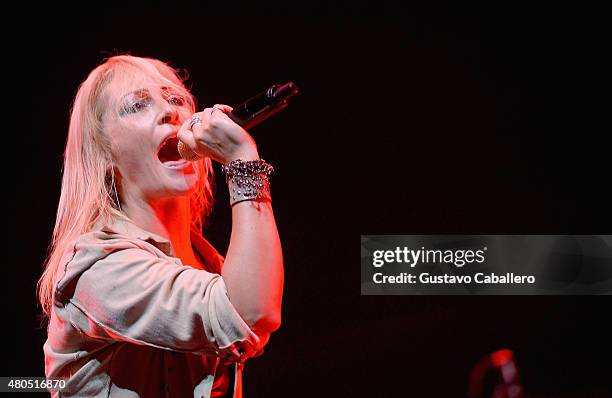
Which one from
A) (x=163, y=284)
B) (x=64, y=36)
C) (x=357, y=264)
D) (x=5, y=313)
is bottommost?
(x=163, y=284)

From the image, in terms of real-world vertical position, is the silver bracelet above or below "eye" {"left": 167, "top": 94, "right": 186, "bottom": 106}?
below

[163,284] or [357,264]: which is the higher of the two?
[357,264]

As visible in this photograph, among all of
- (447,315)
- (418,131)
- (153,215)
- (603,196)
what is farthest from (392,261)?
(153,215)

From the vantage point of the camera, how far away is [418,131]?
2135mm

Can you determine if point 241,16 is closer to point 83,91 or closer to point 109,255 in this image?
point 83,91

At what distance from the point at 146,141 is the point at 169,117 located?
0.06m

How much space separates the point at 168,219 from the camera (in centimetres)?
112

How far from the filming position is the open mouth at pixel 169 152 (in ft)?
3.59

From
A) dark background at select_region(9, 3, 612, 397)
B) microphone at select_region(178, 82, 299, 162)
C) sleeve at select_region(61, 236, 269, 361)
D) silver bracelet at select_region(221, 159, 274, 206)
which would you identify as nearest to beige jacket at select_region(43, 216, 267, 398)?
sleeve at select_region(61, 236, 269, 361)

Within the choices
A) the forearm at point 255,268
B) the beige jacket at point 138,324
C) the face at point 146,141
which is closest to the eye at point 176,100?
the face at point 146,141

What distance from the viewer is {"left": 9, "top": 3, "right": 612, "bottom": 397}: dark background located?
2.05m

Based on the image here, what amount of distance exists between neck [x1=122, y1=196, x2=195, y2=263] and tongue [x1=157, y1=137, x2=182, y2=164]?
0.07 meters

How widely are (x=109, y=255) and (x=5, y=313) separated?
134 centimetres

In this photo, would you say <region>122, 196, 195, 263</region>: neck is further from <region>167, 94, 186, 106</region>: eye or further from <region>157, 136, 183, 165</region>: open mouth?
<region>167, 94, 186, 106</region>: eye
